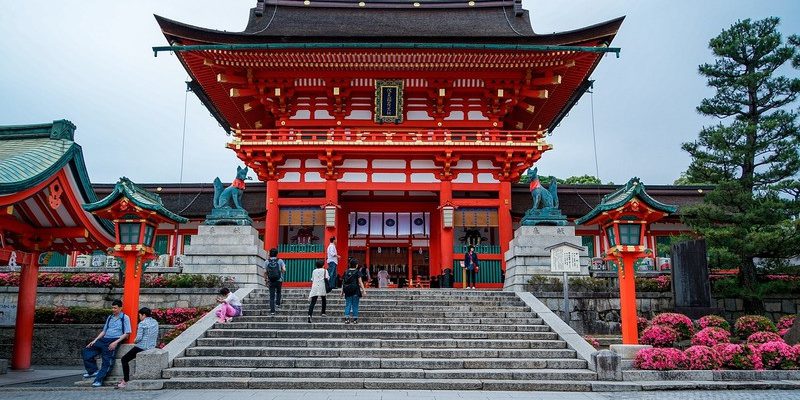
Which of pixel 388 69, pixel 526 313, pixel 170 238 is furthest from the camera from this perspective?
pixel 170 238

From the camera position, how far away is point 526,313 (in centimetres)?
1467

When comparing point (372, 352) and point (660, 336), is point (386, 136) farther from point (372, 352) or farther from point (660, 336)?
point (660, 336)

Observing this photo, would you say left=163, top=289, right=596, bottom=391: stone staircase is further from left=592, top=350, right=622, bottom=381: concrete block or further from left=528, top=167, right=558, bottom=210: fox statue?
left=528, top=167, right=558, bottom=210: fox statue

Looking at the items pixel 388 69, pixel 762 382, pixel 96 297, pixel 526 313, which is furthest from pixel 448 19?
pixel 762 382

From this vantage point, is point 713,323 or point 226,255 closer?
point 713,323

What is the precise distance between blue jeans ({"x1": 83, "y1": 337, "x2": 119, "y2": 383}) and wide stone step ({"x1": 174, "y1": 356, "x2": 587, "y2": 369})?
3.93ft

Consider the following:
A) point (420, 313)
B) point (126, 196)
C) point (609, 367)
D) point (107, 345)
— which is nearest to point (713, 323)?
point (609, 367)

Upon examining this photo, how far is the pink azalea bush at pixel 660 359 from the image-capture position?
10.7 m

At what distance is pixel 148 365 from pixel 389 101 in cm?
1458

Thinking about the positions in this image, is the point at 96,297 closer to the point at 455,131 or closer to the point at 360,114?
the point at 360,114

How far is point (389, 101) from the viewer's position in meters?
22.6

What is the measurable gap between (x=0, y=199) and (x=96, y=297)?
8.18 metres

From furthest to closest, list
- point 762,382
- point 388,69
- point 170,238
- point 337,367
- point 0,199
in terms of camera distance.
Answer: point 170,238 < point 388,69 < point 337,367 < point 762,382 < point 0,199

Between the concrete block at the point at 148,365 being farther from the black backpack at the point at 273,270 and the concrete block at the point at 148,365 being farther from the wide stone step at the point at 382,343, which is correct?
the black backpack at the point at 273,270
